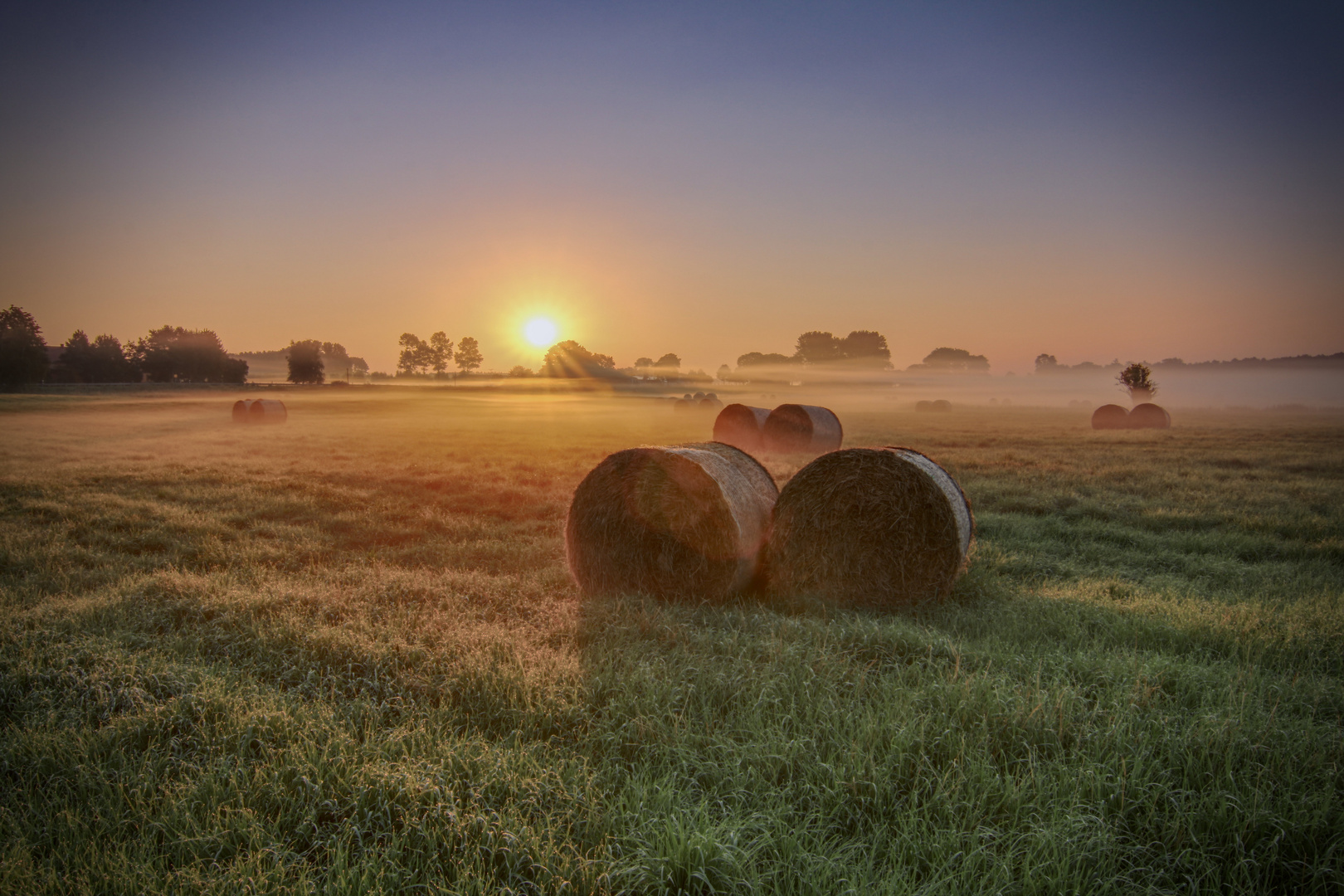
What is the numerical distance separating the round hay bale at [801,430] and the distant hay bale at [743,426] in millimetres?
292

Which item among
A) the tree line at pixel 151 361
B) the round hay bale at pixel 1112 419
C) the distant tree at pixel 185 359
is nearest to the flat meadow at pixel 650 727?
the round hay bale at pixel 1112 419

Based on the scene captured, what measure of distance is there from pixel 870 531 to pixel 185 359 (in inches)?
2556

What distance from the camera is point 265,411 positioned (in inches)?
1231

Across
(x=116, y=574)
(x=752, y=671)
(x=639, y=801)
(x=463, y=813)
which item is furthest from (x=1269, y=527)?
A: (x=116, y=574)

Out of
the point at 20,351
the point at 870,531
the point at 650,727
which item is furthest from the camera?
the point at 20,351

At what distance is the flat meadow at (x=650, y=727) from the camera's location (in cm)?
268

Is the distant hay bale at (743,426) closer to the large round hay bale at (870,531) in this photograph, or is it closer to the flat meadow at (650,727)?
the flat meadow at (650,727)

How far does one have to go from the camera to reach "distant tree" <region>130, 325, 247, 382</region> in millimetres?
50719

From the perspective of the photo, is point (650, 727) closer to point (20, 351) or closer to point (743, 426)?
point (743, 426)

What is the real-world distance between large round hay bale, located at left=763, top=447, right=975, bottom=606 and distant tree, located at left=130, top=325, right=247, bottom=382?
61.0 metres

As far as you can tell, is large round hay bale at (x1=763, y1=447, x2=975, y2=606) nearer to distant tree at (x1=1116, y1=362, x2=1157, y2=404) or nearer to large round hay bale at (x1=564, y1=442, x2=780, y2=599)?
large round hay bale at (x1=564, y1=442, x2=780, y2=599)

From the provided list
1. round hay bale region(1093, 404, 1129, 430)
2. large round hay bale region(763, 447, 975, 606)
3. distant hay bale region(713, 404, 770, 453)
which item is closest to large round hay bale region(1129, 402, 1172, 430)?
round hay bale region(1093, 404, 1129, 430)

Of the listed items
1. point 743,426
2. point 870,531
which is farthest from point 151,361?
point 870,531

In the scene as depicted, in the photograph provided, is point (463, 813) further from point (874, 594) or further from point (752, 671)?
point (874, 594)
